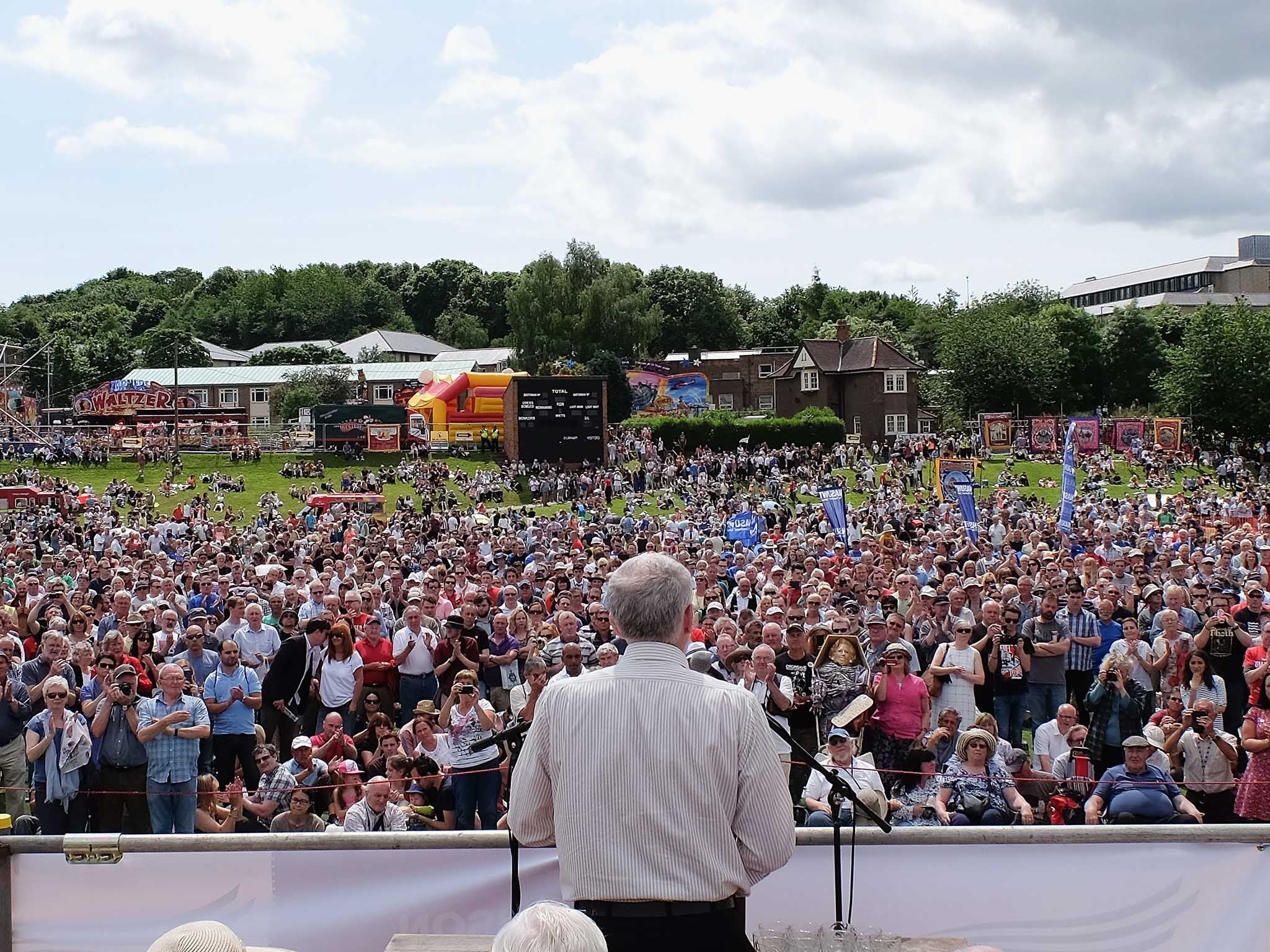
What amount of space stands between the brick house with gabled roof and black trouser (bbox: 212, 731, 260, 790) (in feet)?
220

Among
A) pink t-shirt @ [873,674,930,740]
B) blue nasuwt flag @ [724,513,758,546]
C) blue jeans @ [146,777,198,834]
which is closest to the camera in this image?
blue jeans @ [146,777,198,834]

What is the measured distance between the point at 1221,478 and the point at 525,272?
51201 mm

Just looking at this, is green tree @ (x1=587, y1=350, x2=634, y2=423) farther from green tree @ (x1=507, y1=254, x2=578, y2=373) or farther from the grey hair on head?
the grey hair on head

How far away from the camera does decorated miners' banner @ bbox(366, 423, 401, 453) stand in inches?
2400

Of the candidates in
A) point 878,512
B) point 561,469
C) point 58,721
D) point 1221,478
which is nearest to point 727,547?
point 878,512

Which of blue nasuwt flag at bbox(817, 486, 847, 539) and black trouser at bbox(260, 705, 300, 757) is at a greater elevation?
blue nasuwt flag at bbox(817, 486, 847, 539)

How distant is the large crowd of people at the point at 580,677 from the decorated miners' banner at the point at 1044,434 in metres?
45.2

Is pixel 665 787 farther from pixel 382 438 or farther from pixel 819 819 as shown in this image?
pixel 382 438

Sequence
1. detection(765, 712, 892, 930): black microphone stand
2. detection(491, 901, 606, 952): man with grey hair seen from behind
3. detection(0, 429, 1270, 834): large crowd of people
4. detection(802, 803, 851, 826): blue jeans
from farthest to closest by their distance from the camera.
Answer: detection(0, 429, 1270, 834): large crowd of people
detection(802, 803, 851, 826): blue jeans
detection(765, 712, 892, 930): black microphone stand
detection(491, 901, 606, 952): man with grey hair seen from behind

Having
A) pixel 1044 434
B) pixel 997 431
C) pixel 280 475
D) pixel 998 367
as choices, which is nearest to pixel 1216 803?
pixel 280 475

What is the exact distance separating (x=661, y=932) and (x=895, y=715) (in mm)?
6044

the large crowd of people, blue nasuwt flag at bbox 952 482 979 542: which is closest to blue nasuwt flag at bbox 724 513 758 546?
Answer: blue nasuwt flag at bbox 952 482 979 542

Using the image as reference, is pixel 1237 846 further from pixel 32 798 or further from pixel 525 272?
pixel 525 272

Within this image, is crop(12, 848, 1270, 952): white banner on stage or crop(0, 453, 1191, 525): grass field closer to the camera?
crop(12, 848, 1270, 952): white banner on stage
